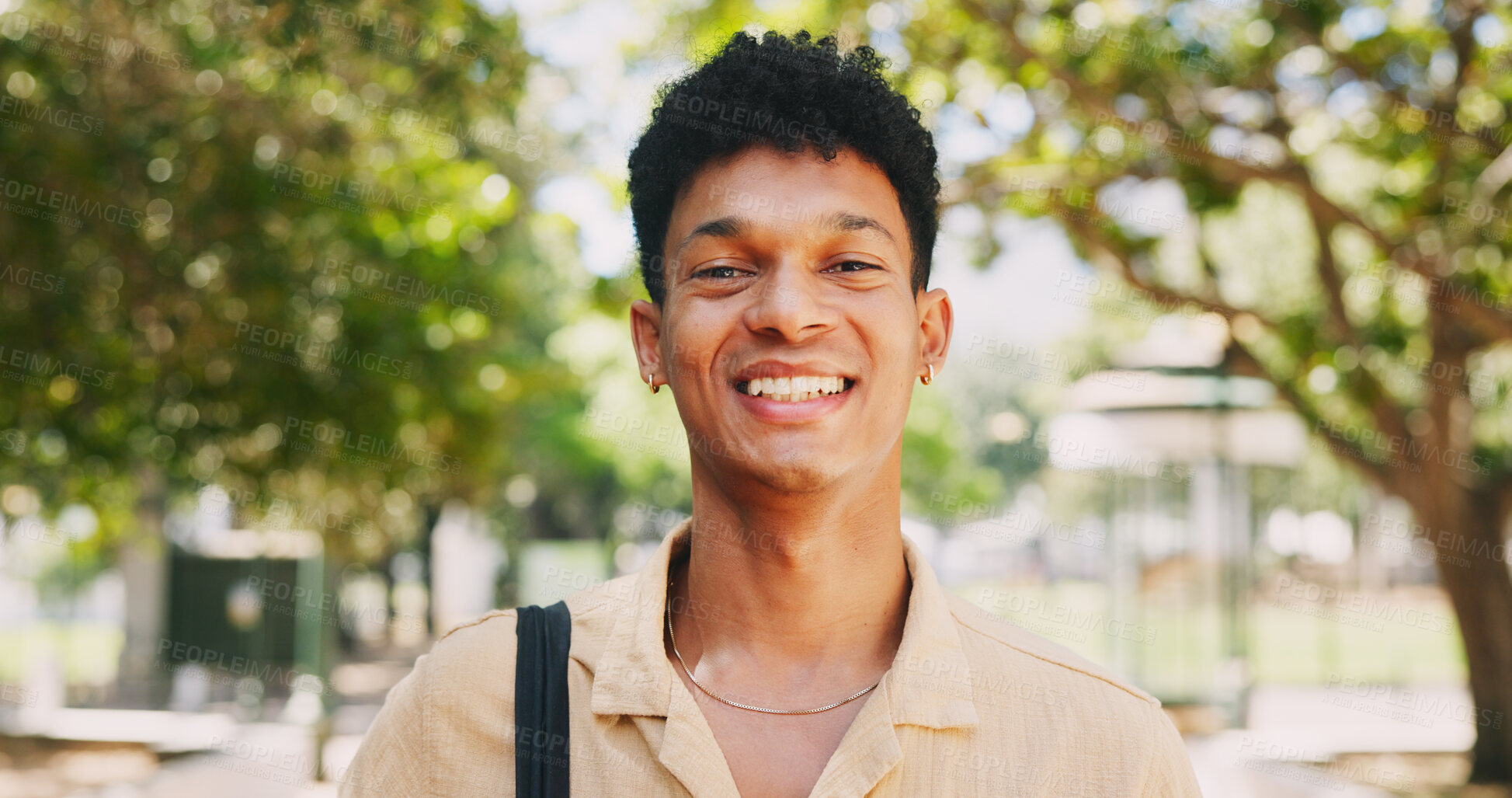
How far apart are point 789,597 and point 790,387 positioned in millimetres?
369

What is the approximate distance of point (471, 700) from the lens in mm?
1979

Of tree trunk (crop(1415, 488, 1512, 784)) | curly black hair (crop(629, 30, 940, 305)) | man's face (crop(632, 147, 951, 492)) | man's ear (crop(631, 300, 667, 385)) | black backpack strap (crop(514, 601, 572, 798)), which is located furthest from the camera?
tree trunk (crop(1415, 488, 1512, 784))

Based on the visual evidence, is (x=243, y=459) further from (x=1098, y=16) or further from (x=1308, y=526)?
(x=1308, y=526)

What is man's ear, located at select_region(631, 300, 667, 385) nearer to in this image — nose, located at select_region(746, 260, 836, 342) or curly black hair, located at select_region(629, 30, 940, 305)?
curly black hair, located at select_region(629, 30, 940, 305)

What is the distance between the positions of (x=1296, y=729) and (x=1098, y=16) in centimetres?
886

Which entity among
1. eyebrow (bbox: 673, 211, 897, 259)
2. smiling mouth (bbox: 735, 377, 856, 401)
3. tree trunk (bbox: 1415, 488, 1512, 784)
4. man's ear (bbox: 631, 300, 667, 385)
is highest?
eyebrow (bbox: 673, 211, 897, 259)

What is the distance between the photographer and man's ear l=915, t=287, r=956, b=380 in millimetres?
2260

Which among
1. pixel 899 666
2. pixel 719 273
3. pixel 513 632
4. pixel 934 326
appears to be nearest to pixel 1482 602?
pixel 934 326

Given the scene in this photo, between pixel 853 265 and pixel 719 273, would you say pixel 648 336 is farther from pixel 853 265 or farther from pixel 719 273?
pixel 853 265

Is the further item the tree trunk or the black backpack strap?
the tree trunk

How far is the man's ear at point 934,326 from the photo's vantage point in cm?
226

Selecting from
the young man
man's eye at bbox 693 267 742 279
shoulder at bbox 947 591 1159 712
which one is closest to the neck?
the young man

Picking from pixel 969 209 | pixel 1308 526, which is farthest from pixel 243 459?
pixel 1308 526

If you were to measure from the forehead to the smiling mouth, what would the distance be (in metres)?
0.25
